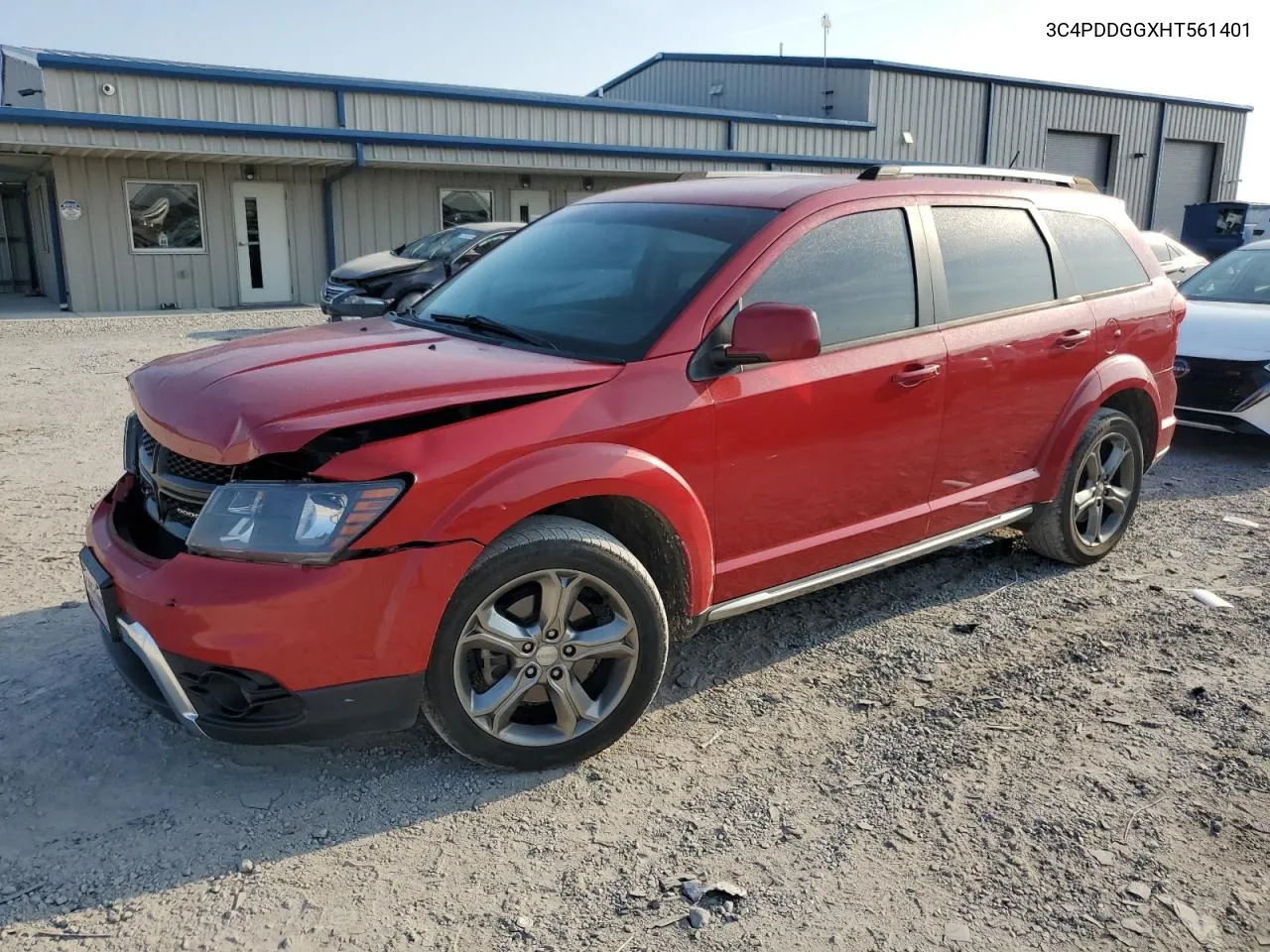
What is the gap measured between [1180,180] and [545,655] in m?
38.8

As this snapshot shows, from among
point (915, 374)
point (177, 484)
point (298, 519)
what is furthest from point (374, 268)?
point (298, 519)

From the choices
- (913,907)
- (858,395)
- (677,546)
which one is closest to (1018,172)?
(858,395)

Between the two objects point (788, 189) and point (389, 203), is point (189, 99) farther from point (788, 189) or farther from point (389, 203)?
point (788, 189)

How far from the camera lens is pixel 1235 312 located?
8.37 meters

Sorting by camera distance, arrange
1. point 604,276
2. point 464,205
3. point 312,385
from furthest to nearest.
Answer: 1. point 464,205
2. point 604,276
3. point 312,385

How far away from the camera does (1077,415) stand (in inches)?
193

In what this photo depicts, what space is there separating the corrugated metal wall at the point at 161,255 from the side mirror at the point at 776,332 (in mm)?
18106

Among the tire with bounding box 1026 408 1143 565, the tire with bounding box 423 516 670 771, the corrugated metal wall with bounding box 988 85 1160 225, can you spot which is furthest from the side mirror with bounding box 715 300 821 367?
the corrugated metal wall with bounding box 988 85 1160 225

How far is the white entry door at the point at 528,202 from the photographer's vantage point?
76.4 ft

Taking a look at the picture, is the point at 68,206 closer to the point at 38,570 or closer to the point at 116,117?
the point at 116,117

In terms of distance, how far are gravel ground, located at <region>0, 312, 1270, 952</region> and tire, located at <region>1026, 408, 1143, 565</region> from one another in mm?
480

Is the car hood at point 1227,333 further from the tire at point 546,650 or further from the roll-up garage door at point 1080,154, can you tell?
the roll-up garage door at point 1080,154

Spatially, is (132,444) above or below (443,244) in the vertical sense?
below

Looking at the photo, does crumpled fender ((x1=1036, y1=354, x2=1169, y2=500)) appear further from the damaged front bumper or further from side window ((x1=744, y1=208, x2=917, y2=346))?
the damaged front bumper
